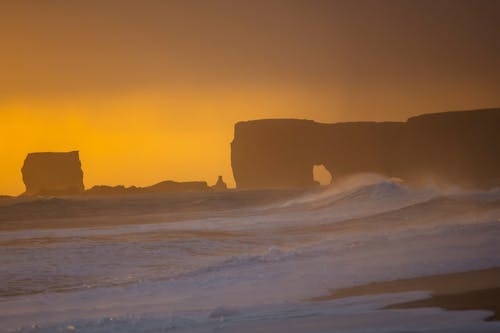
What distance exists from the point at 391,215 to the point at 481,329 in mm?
19267

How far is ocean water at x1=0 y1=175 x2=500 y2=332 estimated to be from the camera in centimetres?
840

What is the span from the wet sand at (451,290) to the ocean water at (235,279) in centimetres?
26

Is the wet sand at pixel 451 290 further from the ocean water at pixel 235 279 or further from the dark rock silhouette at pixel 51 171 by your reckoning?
the dark rock silhouette at pixel 51 171

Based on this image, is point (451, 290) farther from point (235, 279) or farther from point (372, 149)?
point (372, 149)

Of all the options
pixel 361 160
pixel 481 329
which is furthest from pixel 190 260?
pixel 361 160

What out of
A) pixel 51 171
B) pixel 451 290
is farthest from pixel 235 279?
pixel 51 171

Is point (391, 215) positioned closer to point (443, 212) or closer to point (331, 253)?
point (443, 212)

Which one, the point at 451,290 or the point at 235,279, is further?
the point at 235,279

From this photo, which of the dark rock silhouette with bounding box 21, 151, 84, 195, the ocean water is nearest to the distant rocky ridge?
the dark rock silhouette with bounding box 21, 151, 84, 195

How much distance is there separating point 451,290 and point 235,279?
341 centimetres

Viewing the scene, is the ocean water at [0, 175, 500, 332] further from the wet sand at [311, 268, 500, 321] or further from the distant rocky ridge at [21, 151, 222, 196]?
the distant rocky ridge at [21, 151, 222, 196]

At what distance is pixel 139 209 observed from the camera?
55031 millimetres

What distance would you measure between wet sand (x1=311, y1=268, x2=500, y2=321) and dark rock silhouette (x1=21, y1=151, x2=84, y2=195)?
8825 centimetres

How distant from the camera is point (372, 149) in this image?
9219 centimetres
